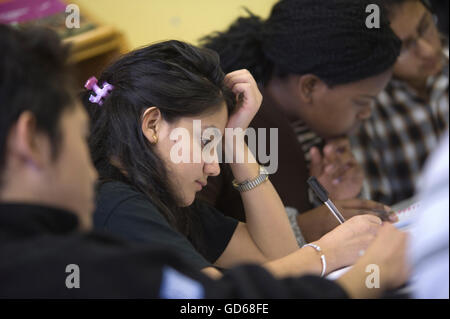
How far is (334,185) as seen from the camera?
137 cm

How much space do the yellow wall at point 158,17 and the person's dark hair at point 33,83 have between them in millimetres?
1688

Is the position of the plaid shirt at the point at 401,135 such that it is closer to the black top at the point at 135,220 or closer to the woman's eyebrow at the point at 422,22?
the woman's eyebrow at the point at 422,22

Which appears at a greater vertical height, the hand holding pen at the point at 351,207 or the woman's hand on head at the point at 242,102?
the woman's hand on head at the point at 242,102

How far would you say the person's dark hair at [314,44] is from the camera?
4.17 feet

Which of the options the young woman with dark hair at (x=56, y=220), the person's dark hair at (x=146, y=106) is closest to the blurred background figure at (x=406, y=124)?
the person's dark hair at (x=146, y=106)

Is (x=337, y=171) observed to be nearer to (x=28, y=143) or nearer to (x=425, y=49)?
(x=425, y=49)

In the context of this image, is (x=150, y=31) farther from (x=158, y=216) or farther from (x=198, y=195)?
(x=158, y=216)

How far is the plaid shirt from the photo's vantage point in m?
1.63

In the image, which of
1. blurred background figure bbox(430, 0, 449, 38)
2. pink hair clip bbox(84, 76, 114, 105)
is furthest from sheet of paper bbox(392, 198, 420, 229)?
pink hair clip bbox(84, 76, 114, 105)

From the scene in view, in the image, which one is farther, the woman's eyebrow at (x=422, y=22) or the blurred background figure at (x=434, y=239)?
the woman's eyebrow at (x=422, y=22)

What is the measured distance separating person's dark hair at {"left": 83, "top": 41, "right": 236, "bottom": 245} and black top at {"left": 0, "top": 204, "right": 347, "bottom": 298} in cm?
32

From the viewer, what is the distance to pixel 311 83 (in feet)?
4.56

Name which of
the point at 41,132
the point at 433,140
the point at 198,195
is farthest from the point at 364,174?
the point at 41,132
